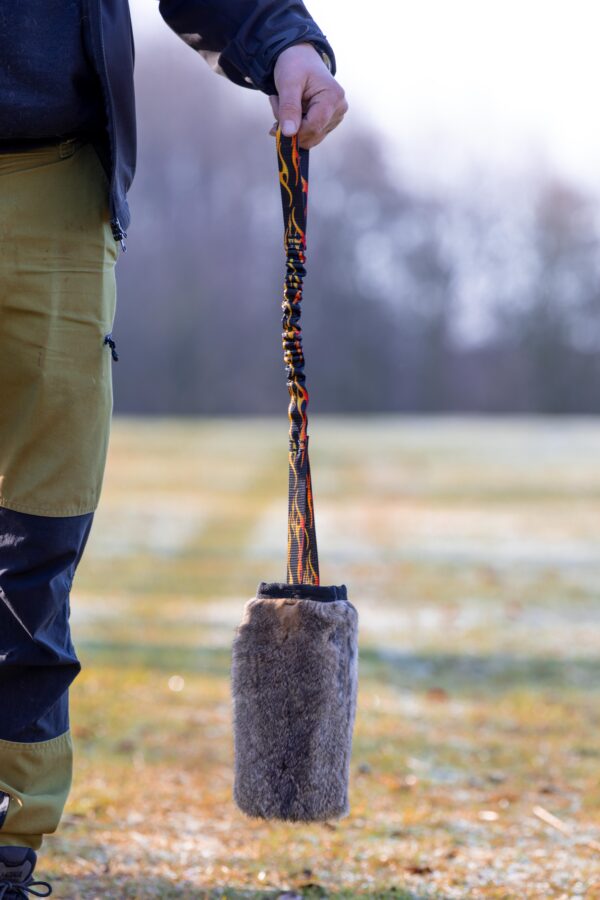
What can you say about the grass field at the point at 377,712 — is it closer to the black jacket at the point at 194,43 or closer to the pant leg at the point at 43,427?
the pant leg at the point at 43,427

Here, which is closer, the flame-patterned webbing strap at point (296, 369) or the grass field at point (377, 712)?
the flame-patterned webbing strap at point (296, 369)

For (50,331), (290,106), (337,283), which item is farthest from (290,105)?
(337,283)

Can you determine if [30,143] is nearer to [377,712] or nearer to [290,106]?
[290,106]

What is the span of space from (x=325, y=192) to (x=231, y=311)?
18.1ft

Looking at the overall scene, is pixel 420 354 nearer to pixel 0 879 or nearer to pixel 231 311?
pixel 231 311

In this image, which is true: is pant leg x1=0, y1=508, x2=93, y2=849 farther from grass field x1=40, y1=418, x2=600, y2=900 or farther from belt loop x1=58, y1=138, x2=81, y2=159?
belt loop x1=58, y1=138, x2=81, y2=159

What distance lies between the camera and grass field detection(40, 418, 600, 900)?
2289mm

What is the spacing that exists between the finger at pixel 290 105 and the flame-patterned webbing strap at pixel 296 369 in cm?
3

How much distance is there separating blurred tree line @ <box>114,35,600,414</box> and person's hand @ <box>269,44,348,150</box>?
37.1m

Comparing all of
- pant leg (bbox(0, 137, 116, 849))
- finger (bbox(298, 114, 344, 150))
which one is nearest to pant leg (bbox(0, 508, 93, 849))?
pant leg (bbox(0, 137, 116, 849))

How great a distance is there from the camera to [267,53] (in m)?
1.84

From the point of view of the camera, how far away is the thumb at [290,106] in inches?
70.7

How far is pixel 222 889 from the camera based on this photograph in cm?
211

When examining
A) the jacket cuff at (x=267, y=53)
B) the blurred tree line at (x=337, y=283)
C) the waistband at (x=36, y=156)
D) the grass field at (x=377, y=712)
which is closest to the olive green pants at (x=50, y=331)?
the waistband at (x=36, y=156)
